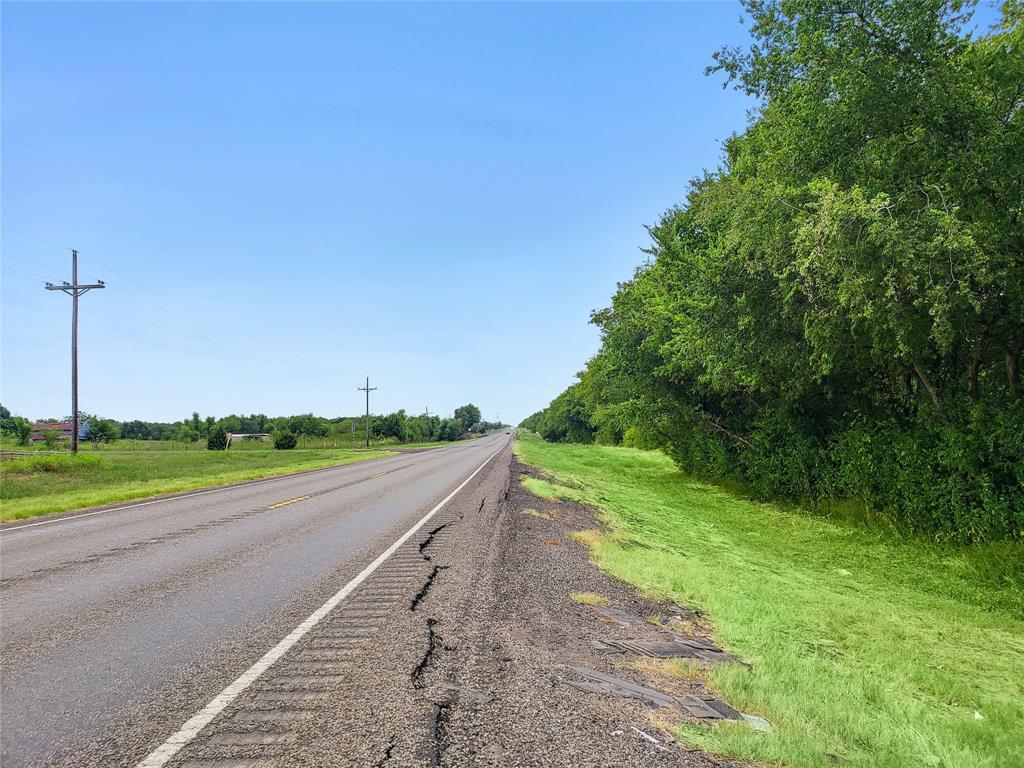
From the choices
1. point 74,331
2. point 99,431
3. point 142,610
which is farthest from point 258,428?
point 142,610

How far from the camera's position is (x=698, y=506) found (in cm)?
1777

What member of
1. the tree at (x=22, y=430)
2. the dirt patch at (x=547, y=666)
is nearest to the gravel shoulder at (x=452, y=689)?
the dirt patch at (x=547, y=666)

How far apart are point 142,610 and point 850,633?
734 cm

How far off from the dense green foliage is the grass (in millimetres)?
1601

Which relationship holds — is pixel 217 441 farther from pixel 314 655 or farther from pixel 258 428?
pixel 258 428

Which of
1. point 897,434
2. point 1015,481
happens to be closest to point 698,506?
point 897,434

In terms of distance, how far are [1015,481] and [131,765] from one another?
1200cm

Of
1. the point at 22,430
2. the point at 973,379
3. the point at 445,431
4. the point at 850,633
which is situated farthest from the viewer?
the point at 445,431

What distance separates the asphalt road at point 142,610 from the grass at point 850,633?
3357 mm

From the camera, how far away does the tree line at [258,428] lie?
7450 cm

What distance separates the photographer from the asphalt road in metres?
3.56

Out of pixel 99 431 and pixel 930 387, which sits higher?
pixel 930 387

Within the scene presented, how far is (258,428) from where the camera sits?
158m

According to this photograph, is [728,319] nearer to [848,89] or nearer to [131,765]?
[848,89]
